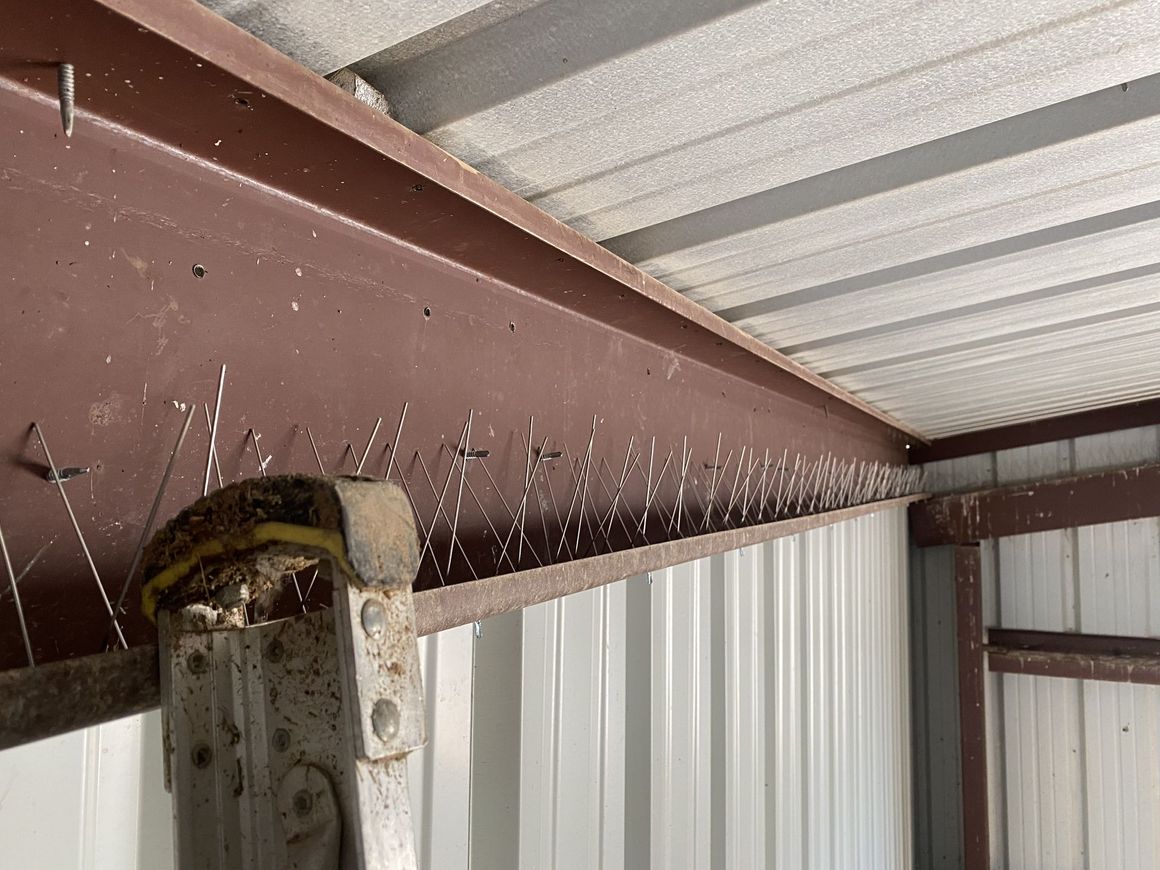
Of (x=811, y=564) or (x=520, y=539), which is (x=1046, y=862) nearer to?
(x=811, y=564)

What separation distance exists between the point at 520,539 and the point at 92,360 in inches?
25.1

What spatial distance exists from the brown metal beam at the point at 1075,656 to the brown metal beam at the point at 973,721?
136mm

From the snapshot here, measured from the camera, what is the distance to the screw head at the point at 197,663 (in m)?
0.54

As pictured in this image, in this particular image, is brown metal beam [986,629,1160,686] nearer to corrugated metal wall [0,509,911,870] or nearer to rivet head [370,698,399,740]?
corrugated metal wall [0,509,911,870]

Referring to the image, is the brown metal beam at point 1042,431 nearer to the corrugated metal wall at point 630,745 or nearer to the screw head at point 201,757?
the corrugated metal wall at point 630,745

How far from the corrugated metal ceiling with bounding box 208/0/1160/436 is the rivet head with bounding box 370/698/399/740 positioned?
0.60m

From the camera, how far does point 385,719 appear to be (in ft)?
1.43

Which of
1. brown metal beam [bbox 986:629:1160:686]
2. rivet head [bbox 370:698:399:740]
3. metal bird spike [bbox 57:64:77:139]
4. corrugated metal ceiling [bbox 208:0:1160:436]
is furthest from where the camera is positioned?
brown metal beam [bbox 986:629:1160:686]

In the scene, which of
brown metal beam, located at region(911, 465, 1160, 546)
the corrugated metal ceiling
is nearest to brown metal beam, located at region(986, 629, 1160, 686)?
brown metal beam, located at region(911, 465, 1160, 546)

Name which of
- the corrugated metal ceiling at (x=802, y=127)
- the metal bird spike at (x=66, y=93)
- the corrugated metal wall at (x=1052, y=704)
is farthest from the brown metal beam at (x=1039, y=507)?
the metal bird spike at (x=66, y=93)

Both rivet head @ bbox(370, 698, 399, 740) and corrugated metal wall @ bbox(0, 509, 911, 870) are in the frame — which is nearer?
rivet head @ bbox(370, 698, 399, 740)

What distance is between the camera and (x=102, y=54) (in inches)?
26.3

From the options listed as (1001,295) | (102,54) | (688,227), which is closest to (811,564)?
(1001,295)

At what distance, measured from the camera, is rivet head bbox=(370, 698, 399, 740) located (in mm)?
432
